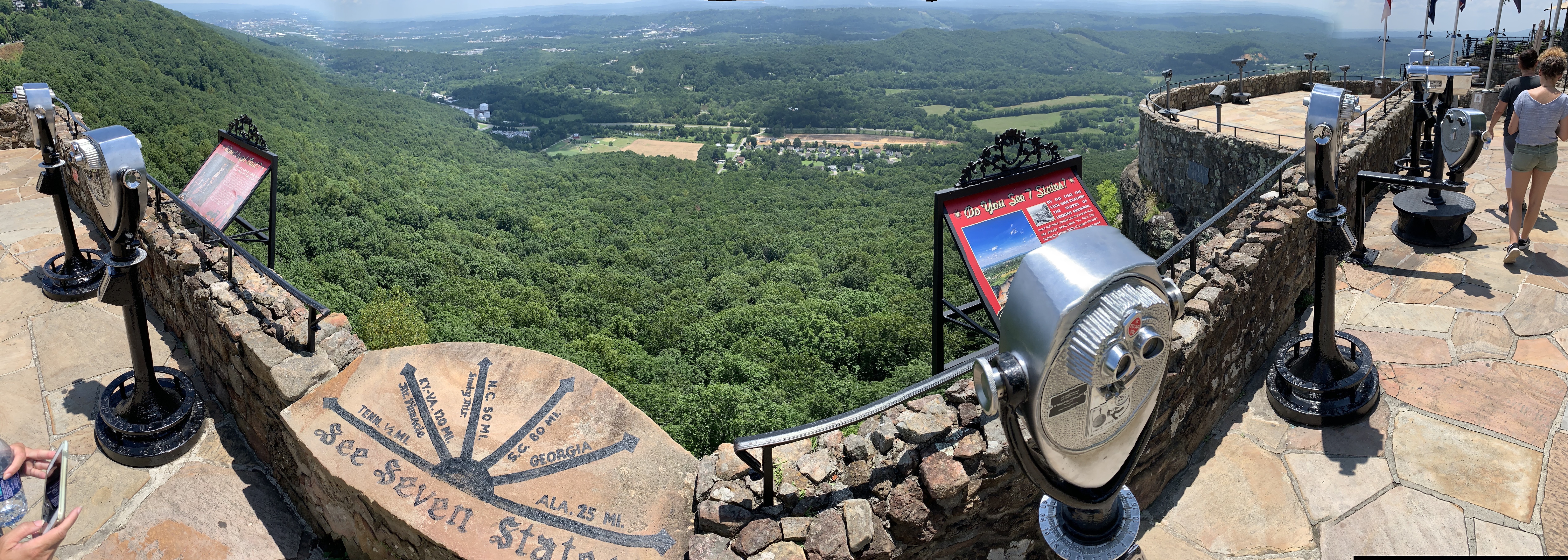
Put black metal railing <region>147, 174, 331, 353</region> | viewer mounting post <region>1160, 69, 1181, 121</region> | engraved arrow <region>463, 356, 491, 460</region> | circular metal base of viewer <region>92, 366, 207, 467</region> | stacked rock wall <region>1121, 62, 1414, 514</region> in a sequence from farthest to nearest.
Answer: viewer mounting post <region>1160, 69, 1181, 121</region> → circular metal base of viewer <region>92, 366, 207, 467</region> → black metal railing <region>147, 174, 331, 353</region> → engraved arrow <region>463, 356, 491, 460</region> → stacked rock wall <region>1121, 62, 1414, 514</region>

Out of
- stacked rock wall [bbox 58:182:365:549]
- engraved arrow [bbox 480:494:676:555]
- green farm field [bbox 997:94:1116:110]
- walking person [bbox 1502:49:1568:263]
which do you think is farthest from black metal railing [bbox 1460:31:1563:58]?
green farm field [bbox 997:94:1116:110]

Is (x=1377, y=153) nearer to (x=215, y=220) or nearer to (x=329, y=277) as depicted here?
(x=215, y=220)

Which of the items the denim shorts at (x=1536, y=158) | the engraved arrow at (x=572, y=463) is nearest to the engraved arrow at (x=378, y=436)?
the engraved arrow at (x=572, y=463)

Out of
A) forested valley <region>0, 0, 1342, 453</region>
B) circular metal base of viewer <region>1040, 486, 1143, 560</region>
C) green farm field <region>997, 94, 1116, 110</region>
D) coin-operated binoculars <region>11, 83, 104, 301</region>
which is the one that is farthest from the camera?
green farm field <region>997, 94, 1116, 110</region>

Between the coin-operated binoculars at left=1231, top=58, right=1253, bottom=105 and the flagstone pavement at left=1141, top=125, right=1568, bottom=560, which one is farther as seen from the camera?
the coin-operated binoculars at left=1231, top=58, right=1253, bottom=105

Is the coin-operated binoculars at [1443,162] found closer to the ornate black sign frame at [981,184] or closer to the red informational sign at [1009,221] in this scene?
the red informational sign at [1009,221]

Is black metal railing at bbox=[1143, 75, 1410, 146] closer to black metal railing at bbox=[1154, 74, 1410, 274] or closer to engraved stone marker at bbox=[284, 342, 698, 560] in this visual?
black metal railing at bbox=[1154, 74, 1410, 274]
